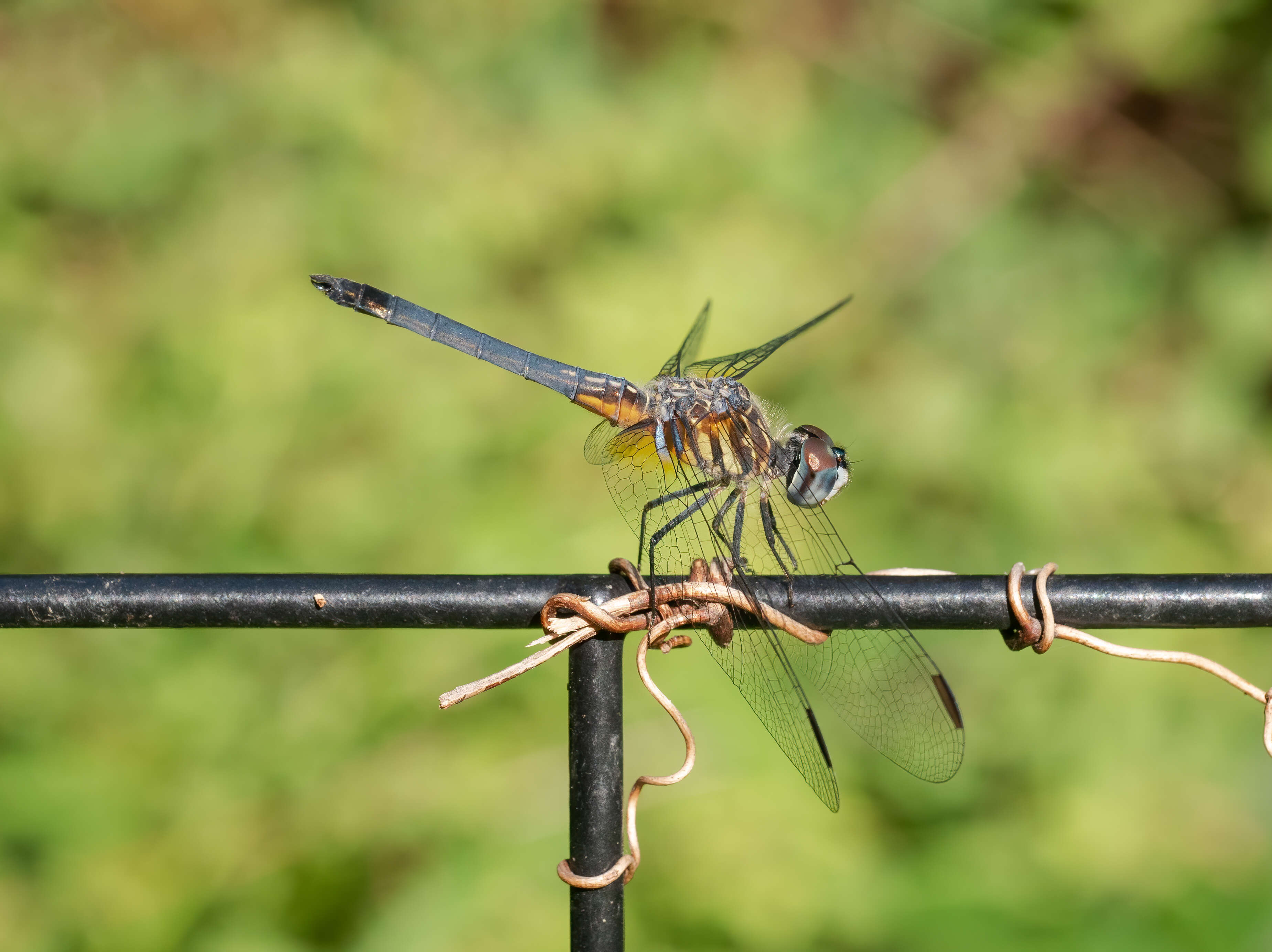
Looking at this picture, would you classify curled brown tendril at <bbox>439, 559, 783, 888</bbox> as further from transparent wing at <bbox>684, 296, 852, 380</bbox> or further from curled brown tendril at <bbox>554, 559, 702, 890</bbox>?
transparent wing at <bbox>684, 296, 852, 380</bbox>

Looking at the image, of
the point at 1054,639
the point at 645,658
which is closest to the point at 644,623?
the point at 645,658

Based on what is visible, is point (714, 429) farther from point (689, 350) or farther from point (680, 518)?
point (689, 350)

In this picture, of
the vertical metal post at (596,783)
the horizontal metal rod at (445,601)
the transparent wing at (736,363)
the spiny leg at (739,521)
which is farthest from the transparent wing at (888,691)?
the transparent wing at (736,363)

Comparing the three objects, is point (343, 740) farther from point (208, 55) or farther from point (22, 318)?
point (208, 55)

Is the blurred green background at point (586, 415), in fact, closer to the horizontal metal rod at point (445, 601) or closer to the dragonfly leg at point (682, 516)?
the dragonfly leg at point (682, 516)

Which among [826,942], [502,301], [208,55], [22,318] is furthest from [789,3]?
[826,942]
